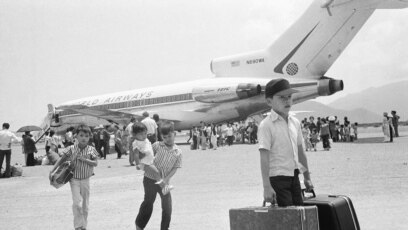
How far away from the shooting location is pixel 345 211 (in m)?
4.58

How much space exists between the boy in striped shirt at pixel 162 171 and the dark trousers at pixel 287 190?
6.01ft

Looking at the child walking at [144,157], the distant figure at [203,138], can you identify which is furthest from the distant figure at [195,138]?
the child walking at [144,157]

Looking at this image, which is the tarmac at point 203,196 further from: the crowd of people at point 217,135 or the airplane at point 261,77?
the crowd of people at point 217,135

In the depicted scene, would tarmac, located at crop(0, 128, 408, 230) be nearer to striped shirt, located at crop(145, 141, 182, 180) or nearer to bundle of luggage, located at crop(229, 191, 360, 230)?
striped shirt, located at crop(145, 141, 182, 180)

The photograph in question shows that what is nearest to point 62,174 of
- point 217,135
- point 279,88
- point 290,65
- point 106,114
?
point 279,88

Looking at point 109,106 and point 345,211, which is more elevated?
point 109,106

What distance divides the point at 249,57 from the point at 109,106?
539 inches

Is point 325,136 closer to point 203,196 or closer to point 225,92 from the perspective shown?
point 225,92

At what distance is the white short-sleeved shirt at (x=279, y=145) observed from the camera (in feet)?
15.3

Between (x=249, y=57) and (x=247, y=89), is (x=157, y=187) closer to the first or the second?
(x=247, y=89)

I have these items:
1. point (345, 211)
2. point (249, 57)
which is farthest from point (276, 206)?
point (249, 57)

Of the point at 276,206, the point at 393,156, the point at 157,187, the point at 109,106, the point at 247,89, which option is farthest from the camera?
the point at 109,106

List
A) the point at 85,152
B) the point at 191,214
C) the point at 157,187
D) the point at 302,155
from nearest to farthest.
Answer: the point at 302,155 → the point at 157,187 → the point at 85,152 → the point at 191,214

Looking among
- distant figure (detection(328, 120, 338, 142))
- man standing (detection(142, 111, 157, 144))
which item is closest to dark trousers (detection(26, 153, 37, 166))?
man standing (detection(142, 111, 157, 144))
